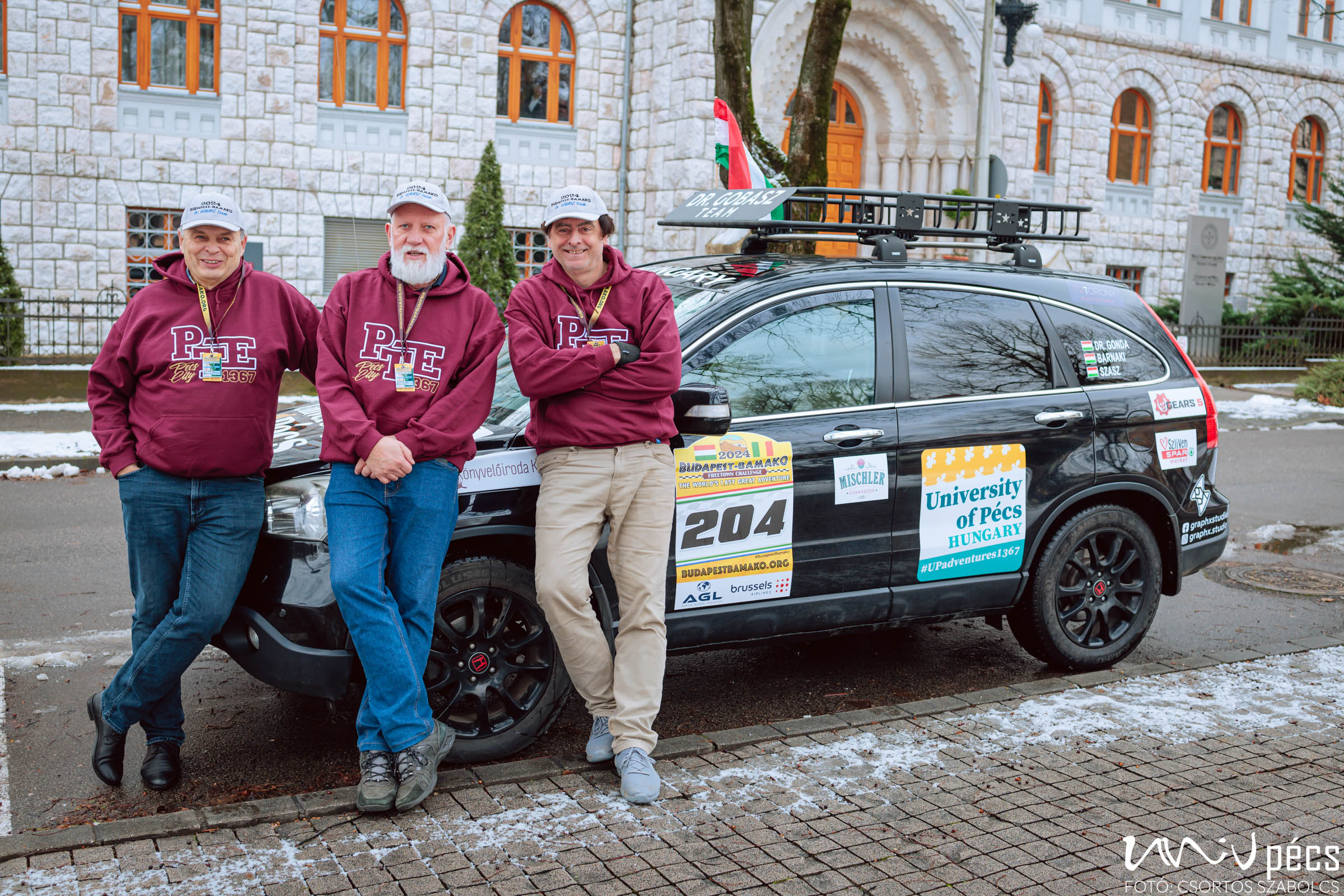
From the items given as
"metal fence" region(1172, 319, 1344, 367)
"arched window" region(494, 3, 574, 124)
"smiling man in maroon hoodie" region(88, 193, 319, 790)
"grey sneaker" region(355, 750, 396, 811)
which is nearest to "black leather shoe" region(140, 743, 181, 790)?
"smiling man in maroon hoodie" region(88, 193, 319, 790)

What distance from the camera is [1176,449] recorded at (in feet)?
18.9

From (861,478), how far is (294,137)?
1667cm

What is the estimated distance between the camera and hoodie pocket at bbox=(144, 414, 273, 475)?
3971 millimetres

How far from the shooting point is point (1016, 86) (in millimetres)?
24469

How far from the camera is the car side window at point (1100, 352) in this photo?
559 centimetres

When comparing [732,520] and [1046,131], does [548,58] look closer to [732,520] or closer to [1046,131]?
[1046,131]

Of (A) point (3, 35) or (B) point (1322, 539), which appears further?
(A) point (3, 35)

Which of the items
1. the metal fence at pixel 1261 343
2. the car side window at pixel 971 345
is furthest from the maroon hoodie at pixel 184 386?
the metal fence at pixel 1261 343

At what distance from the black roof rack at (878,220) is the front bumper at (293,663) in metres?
2.53

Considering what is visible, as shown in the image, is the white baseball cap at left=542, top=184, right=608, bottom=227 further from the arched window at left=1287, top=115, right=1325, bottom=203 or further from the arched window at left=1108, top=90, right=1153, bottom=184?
the arched window at left=1287, top=115, right=1325, bottom=203

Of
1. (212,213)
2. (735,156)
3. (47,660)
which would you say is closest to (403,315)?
(212,213)

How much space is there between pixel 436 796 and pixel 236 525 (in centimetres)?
111

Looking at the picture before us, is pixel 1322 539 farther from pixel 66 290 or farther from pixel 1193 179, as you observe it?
pixel 1193 179

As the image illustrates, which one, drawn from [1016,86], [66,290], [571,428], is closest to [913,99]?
[1016,86]
